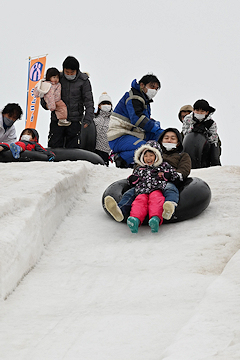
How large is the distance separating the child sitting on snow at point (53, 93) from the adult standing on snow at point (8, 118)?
49 cm

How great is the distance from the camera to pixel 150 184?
4.16 m

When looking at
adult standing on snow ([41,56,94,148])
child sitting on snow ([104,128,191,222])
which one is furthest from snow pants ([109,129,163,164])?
child sitting on snow ([104,128,191,222])

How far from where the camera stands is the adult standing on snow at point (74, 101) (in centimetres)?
688

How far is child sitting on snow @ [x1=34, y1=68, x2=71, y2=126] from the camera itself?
6.75 metres

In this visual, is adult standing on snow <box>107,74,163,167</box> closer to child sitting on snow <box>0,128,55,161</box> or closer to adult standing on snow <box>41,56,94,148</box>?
adult standing on snow <box>41,56,94,148</box>

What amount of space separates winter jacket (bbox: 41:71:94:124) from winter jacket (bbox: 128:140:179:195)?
9.28 feet

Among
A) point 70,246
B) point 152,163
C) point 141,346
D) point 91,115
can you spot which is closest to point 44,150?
point 91,115

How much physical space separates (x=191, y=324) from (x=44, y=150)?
5.27 meters

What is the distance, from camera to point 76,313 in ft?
7.96

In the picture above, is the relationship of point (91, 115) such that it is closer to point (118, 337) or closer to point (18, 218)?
point (18, 218)

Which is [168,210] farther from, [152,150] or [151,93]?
[151,93]

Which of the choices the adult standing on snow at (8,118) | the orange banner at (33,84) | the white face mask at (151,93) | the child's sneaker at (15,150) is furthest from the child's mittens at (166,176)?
the orange banner at (33,84)

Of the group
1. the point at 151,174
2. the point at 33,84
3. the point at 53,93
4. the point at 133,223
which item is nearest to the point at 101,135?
the point at 53,93

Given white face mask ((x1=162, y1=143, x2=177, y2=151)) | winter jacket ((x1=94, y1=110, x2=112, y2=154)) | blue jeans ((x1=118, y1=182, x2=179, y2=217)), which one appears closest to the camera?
blue jeans ((x1=118, y1=182, x2=179, y2=217))
